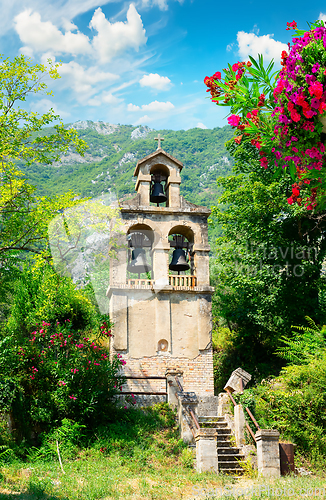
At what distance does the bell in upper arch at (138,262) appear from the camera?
50.2 feet

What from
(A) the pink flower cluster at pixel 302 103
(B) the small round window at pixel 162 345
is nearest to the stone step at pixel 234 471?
(B) the small round window at pixel 162 345

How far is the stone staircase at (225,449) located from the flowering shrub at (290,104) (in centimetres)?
885

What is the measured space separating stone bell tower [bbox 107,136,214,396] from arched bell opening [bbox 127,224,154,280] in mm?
36

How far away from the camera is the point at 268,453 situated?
10.1 meters

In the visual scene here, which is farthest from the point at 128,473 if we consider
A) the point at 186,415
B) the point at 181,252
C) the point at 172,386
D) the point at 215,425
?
the point at 181,252

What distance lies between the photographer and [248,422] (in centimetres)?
1188

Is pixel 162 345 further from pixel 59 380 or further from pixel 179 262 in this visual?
pixel 59 380

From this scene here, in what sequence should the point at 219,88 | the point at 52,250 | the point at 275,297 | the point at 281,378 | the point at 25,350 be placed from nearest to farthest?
the point at 219,88 < the point at 52,250 < the point at 25,350 < the point at 281,378 < the point at 275,297

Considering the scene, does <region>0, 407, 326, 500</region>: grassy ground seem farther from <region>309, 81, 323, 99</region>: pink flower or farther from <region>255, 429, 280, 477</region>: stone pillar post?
<region>309, 81, 323, 99</region>: pink flower

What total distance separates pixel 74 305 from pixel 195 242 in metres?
5.78

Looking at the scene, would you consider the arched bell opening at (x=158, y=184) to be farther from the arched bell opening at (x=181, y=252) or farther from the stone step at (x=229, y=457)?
the stone step at (x=229, y=457)

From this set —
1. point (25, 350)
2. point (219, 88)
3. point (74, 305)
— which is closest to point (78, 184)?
point (74, 305)

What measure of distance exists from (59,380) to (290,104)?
384 inches

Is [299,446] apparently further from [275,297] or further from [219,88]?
[219,88]
